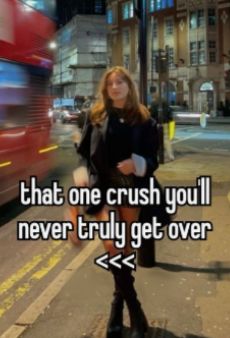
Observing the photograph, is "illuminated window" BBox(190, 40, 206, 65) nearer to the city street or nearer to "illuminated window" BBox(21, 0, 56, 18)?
"illuminated window" BBox(21, 0, 56, 18)

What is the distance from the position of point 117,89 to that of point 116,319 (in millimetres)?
1591

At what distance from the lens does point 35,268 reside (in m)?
6.25

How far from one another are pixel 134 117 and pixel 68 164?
12700 millimetres

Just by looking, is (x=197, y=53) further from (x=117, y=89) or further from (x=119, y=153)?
(x=119, y=153)

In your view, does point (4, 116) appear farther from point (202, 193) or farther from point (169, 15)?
point (169, 15)

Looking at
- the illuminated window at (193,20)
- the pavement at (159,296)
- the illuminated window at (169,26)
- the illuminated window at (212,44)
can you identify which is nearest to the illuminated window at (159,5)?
the illuminated window at (169,26)

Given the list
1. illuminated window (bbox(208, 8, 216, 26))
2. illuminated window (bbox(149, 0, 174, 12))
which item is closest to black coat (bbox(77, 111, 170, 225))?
illuminated window (bbox(208, 8, 216, 26))

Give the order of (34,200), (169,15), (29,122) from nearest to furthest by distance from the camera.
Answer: (34,200)
(29,122)
(169,15)

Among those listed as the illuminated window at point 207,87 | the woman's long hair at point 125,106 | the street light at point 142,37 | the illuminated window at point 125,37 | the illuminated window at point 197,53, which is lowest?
the woman's long hair at point 125,106

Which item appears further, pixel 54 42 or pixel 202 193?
pixel 54 42

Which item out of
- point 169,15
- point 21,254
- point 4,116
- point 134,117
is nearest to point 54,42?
point 4,116

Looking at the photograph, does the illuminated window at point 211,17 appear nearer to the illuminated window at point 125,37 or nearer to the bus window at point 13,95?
the illuminated window at point 125,37

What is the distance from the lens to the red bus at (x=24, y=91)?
8.48m

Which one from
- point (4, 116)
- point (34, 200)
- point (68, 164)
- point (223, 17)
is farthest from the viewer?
point (223, 17)
